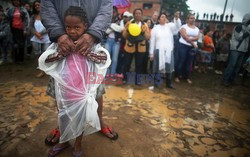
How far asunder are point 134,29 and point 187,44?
1688 millimetres

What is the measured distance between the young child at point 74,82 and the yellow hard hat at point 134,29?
8.62 ft

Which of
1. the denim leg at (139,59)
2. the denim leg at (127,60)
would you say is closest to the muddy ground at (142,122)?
the denim leg at (127,60)

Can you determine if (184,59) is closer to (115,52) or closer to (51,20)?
(115,52)

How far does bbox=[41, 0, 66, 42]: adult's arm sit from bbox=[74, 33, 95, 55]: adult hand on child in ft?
0.60

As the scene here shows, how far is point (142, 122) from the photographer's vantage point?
8.25 ft

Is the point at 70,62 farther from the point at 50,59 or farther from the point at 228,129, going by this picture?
the point at 228,129

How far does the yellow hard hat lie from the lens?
13.2 feet

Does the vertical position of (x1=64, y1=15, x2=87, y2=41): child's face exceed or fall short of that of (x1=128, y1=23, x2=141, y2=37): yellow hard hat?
it falls short

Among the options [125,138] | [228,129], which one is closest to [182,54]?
[228,129]

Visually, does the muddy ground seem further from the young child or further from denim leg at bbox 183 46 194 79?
A: denim leg at bbox 183 46 194 79

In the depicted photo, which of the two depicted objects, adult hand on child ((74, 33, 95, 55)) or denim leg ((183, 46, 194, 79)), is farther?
denim leg ((183, 46, 194, 79))

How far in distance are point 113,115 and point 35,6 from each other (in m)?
3.38

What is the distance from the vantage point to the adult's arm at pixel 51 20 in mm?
1482

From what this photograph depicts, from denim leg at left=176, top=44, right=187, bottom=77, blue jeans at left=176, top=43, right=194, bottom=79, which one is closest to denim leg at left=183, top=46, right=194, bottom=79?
blue jeans at left=176, top=43, right=194, bottom=79
